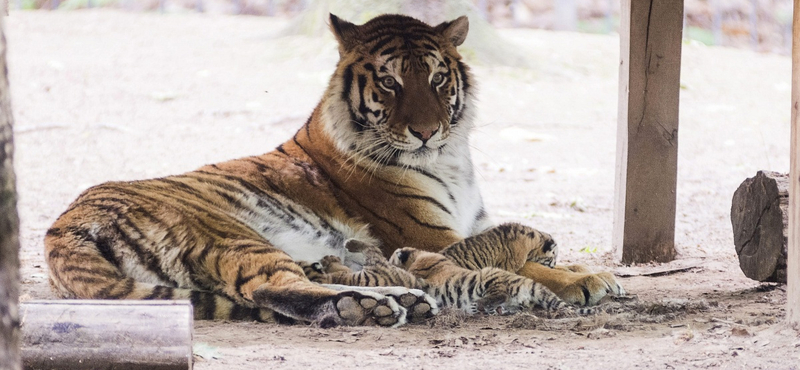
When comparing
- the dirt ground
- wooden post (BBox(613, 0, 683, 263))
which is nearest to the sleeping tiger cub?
the dirt ground

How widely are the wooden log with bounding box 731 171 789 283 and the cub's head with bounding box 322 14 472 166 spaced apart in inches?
56.9

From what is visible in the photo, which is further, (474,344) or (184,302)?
(474,344)

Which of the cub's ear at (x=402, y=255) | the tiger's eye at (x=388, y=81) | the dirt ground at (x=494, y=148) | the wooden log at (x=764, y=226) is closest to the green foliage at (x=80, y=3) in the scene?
the dirt ground at (x=494, y=148)

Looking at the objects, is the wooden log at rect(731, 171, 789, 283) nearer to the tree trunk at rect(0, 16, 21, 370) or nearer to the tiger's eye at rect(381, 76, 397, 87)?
the tiger's eye at rect(381, 76, 397, 87)

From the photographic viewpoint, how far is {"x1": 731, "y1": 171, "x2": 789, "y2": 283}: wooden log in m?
3.78

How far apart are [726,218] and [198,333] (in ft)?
16.0

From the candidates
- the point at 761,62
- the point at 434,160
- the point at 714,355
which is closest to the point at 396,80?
the point at 434,160

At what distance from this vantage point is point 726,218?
6742 millimetres

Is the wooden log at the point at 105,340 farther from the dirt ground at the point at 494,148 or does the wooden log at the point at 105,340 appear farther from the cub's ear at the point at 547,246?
the cub's ear at the point at 547,246

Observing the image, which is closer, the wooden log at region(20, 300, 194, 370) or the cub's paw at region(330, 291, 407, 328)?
the wooden log at region(20, 300, 194, 370)

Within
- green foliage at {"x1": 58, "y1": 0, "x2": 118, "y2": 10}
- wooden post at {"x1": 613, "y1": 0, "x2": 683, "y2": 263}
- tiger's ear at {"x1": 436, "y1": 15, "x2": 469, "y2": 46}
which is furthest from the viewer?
green foliage at {"x1": 58, "y1": 0, "x2": 118, "y2": 10}

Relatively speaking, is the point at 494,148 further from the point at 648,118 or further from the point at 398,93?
the point at 398,93

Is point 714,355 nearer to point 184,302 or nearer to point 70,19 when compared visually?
point 184,302

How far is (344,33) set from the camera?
4477mm
